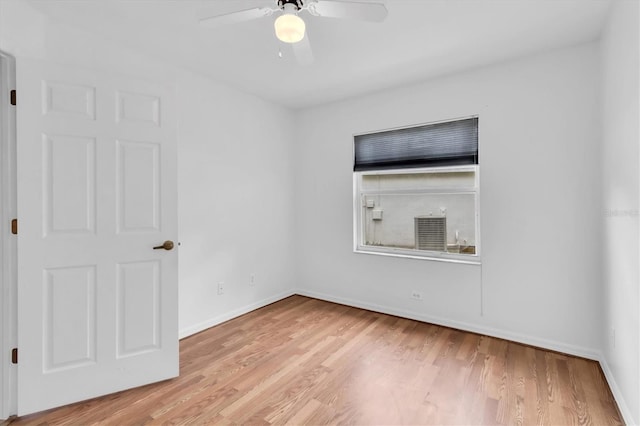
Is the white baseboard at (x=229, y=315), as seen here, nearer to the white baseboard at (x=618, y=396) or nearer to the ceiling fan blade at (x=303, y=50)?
the ceiling fan blade at (x=303, y=50)

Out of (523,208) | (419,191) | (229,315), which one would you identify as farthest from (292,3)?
(229,315)

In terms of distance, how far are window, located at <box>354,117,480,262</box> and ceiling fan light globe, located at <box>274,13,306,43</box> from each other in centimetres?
215

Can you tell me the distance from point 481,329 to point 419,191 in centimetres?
150

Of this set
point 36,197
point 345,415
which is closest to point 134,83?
point 36,197

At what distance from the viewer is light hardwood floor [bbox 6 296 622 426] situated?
5.79ft

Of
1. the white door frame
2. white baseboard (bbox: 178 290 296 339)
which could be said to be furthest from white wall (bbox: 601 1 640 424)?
the white door frame

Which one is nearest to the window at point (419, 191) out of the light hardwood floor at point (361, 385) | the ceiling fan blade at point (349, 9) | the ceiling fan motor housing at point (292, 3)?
the light hardwood floor at point (361, 385)

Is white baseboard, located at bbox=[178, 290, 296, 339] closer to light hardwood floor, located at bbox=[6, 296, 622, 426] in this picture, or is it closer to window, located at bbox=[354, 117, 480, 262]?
light hardwood floor, located at bbox=[6, 296, 622, 426]

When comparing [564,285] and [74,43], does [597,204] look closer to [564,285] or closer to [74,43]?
[564,285]

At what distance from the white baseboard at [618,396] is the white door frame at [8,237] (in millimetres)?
3484

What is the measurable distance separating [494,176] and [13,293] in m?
3.71

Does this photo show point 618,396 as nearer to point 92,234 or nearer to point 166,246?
point 166,246

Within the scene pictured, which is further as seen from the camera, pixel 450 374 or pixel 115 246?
pixel 450 374

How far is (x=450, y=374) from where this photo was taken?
7.18 feet
